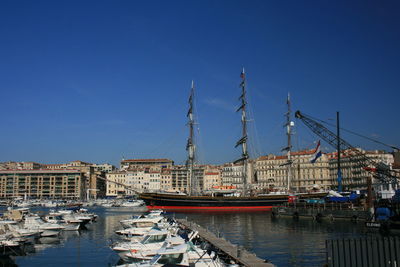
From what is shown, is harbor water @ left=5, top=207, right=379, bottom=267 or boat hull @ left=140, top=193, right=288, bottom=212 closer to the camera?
harbor water @ left=5, top=207, right=379, bottom=267

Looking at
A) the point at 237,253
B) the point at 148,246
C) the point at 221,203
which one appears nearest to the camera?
the point at 237,253

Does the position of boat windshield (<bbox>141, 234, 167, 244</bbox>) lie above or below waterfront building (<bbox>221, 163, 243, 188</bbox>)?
below

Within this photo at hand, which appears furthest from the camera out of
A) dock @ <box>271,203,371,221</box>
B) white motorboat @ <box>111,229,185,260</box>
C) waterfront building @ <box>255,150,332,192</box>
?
waterfront building @ <box>255,150,332,192</box>

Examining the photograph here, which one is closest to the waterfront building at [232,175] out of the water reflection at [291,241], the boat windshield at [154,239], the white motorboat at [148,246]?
the water reflection at [291,241]

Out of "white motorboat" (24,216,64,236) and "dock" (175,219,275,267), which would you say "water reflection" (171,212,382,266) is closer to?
"dock" (175,219,275,267)

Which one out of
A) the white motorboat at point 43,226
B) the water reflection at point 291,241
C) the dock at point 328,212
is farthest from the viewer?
the dock at point 328,212

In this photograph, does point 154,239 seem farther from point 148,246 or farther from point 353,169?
point 353,169

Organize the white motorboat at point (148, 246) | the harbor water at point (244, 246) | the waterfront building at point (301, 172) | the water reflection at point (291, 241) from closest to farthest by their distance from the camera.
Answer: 1. the white motorboat at point (148, 246)
2. the water reflection at point (291, 241)
3. the harbor water at point (244, 246)
4. the waterfront building at point (301, 172)

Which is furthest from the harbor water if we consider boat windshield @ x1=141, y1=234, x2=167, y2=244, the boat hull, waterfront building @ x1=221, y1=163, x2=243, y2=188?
waterfront building @ x1=221, y1=163, x2=243, y2=188

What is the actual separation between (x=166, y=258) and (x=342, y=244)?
10234mm

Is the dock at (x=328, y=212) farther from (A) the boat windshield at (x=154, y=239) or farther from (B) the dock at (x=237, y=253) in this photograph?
(A) the boat windshield at (x=154, y=239)

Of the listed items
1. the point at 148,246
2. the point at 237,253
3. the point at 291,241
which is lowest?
the point at 291,241

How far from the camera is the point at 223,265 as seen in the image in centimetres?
2414

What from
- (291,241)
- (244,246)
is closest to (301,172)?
(291,241)
